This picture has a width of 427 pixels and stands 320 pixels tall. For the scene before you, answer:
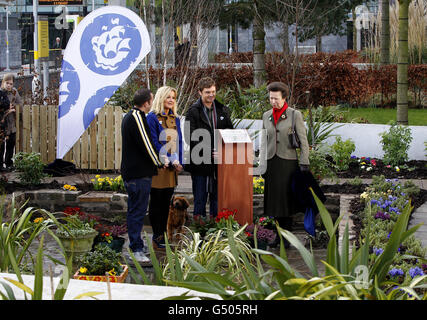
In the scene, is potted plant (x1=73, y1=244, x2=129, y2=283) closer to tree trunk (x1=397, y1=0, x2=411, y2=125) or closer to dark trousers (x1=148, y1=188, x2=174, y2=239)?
dark trousers (x1=148, y1=188, x2=174, y2=239)

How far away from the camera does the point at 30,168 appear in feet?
33.9

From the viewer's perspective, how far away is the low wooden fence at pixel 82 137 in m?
11.9

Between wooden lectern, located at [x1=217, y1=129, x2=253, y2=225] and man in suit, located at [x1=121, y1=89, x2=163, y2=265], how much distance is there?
0.94m

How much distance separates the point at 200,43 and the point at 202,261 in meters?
A: 8.80

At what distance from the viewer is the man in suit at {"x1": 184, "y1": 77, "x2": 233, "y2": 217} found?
8398mm

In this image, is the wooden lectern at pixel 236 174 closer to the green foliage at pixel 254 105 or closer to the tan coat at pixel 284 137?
the tan coat at pixel 284 137

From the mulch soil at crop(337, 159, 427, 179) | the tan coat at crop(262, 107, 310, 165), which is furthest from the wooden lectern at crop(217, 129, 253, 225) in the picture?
the mulch soil at crop(337, 159, 427, 179)

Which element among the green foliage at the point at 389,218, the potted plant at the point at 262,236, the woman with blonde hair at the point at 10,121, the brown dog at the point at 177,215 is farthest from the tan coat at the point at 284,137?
the woman with blonde hair at the point at 10,121

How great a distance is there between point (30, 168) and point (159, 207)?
9.65ft

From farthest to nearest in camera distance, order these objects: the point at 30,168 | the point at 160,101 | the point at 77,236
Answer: the point at 30,168
the point at 160,101
the point at 77,236

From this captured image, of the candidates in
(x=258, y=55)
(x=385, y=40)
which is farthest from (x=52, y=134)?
(x=385, y=40)

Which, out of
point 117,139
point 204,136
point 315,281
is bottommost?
point 315,281

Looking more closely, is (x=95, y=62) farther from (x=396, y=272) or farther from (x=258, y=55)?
(x=258, y=55)

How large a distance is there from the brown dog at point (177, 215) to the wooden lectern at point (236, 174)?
422 mm
